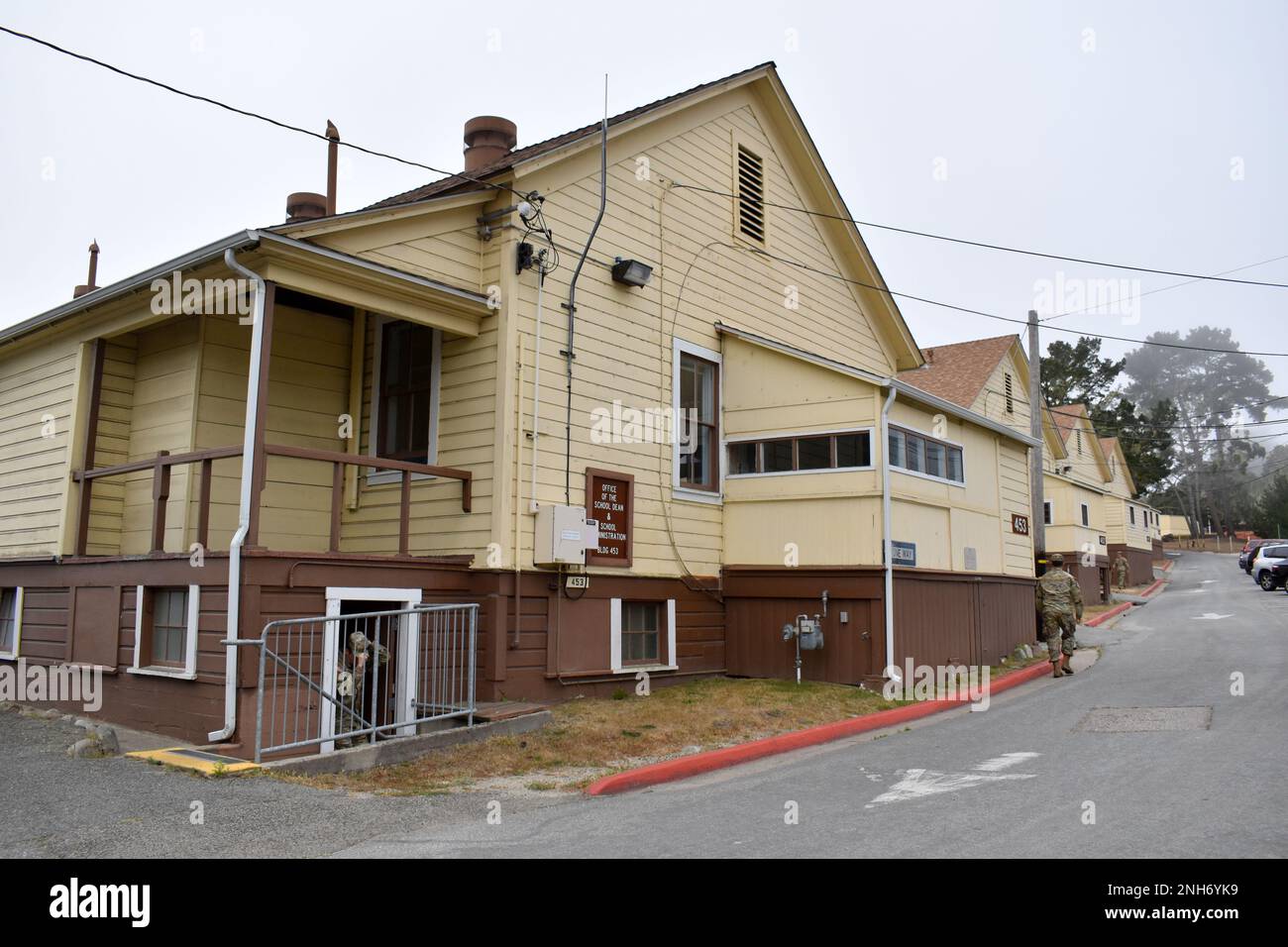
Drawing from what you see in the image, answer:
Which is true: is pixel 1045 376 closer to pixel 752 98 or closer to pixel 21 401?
pixel 752 98

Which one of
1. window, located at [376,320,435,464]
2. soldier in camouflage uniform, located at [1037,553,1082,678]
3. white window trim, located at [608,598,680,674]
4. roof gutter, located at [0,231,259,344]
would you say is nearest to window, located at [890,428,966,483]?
soldier in camouflage uniform, located at [1037,553,1082,678]

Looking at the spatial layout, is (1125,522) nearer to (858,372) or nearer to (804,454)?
(804,454)

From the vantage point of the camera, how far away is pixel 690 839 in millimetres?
6332

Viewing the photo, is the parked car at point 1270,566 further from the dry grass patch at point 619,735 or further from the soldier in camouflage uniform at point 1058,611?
the dry grass patch at point 619,735

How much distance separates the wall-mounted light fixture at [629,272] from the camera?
13.1 meters

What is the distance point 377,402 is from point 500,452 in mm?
2487

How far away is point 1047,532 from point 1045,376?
102 feet

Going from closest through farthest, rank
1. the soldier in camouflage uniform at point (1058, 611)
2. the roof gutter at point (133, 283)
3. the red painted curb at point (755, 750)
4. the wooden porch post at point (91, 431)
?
the red painted curb at point (755, 750) < the roof gutter at point (133, 283) < the wooden porch post at point (91, 431) < the soldier in camouflage uniform at point (1058, 611)

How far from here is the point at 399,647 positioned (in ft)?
32.9

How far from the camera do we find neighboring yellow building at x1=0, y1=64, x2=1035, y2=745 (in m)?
10.3

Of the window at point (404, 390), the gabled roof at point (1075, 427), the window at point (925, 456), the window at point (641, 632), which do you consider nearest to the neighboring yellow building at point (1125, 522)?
the gabled roof at point (1075, 427)

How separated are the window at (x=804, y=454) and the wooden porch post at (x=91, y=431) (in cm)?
841

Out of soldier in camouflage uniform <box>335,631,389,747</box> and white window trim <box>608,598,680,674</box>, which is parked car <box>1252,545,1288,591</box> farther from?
soldier in camouflage uniform <box>335,631,389,747</box>

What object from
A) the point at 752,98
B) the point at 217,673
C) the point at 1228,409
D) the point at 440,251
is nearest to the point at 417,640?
the point at 217,673
